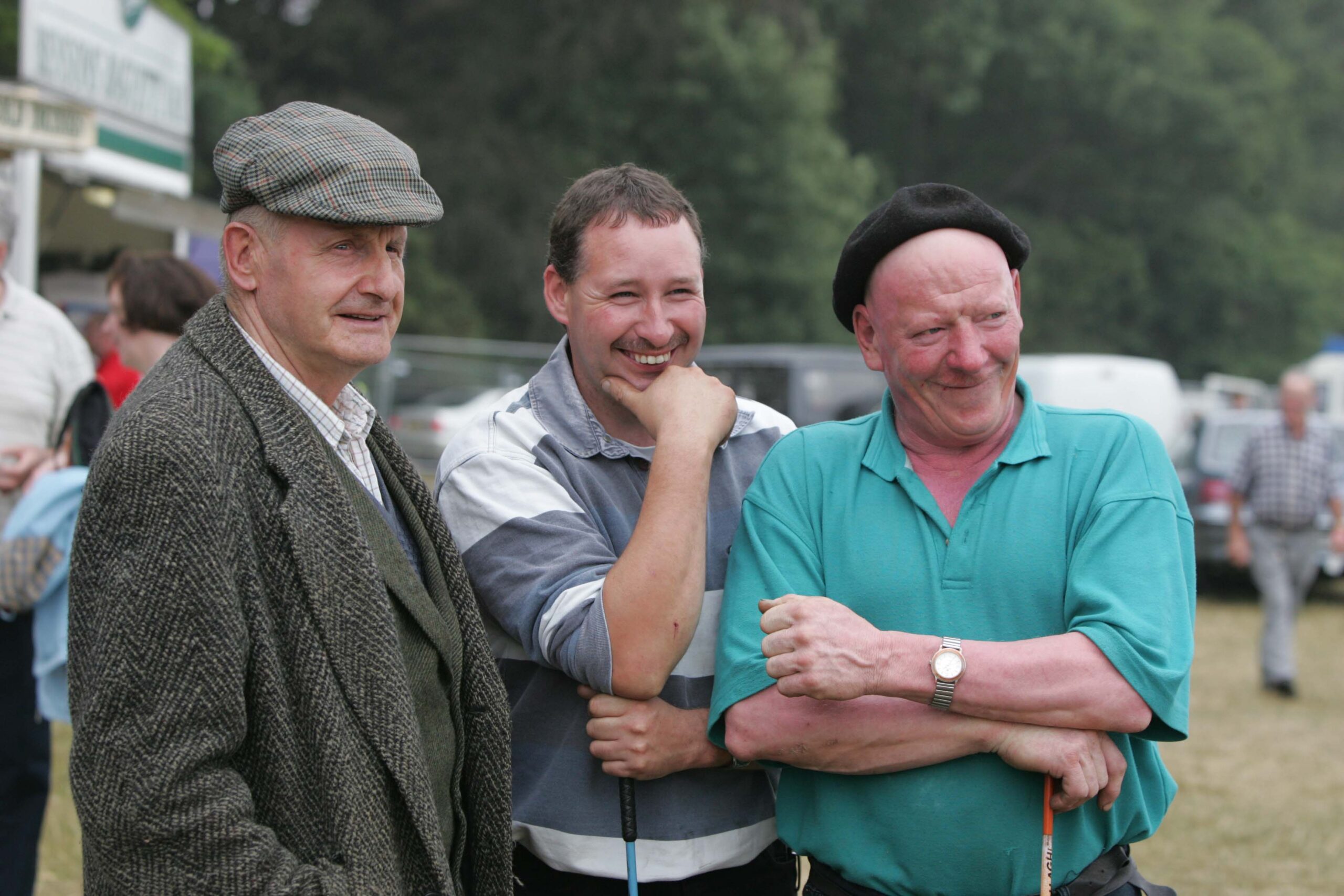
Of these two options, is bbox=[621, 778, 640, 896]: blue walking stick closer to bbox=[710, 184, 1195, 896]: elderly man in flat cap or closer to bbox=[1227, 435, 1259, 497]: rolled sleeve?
bbox=[710, 184, 1195, 896]: elderly man in flat cap

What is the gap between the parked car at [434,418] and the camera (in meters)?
15.9

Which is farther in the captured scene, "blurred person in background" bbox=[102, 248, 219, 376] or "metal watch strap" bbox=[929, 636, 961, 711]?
"blurred person in background" bbox=[102, 248, 219, 376]

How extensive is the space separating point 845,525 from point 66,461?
279 centimetres

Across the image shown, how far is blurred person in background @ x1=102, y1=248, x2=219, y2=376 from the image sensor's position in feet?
12.1

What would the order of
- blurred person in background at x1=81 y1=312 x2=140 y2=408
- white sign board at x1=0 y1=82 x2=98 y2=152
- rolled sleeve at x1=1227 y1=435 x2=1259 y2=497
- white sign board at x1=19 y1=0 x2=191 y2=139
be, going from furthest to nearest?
1. rolled sleeve at x1=1227 y1=435 x2=1259 y2=497
2. white sign board at x1=19 y1=0 x2=191 y2=139
3. white sign board at x1=0 y1=82 x2=98 y2=152
4. blurred person in background at x1=81 y1=312 x2=140 y2=408

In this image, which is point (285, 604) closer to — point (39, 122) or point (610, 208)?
point (610, 208)

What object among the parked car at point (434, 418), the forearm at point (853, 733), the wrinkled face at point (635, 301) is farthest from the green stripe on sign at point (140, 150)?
the forearm at point (853, 733)

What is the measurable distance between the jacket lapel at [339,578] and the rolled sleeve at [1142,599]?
998mm

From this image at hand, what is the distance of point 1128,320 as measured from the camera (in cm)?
3784

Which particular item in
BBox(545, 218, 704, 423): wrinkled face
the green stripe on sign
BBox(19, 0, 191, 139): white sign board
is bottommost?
BBox(545, 218, 704, 423): wrinkled face

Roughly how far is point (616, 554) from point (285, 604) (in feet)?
2.25

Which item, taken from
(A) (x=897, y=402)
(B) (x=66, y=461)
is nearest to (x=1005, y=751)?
(A) (x=897, y=402)

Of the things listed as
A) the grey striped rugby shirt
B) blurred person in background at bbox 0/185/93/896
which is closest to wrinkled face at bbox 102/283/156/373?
blurred person in background at bbox 0/185/93/896

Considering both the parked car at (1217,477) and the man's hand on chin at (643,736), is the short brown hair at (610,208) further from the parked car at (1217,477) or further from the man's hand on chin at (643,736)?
the parked car at (1217,477)
